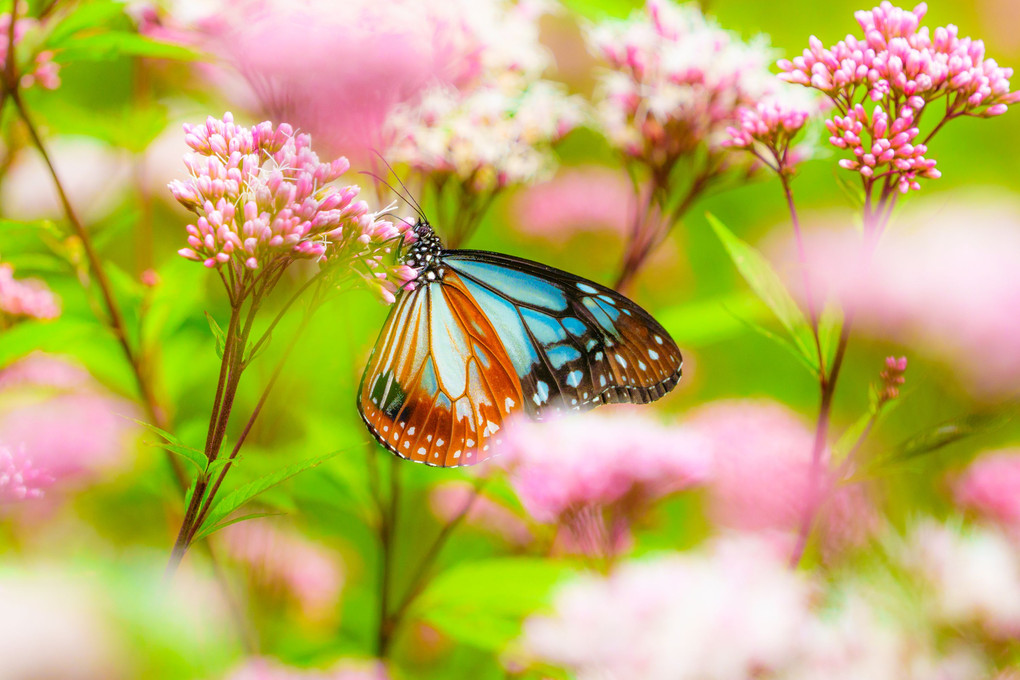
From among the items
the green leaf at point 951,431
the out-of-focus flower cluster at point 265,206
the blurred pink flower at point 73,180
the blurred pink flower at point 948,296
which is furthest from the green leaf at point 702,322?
the blurred pink flower at point 73,180

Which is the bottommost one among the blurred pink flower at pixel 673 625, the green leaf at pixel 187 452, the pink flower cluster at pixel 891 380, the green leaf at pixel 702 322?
the blurred pink flower at pixel 673 625

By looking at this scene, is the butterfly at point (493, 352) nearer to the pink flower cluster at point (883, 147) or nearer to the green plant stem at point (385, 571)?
the green plant stem at point (385, 571)

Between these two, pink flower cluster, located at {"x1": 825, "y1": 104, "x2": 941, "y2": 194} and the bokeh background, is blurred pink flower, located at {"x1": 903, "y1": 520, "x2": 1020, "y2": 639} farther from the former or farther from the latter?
pink flower cluster, located at {"x1": 825, "y1": 104, "x2": 941, "y2": 194}

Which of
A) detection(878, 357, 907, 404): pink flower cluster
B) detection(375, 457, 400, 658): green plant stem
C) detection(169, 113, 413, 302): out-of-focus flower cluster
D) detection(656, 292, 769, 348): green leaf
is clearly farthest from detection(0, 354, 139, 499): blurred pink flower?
detection(878, 357, 907, 404): pink flower cluster

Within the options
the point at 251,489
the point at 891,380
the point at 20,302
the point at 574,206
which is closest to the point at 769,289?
the point at 891,380

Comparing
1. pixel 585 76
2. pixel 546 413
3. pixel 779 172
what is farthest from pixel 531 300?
pixel 585 76

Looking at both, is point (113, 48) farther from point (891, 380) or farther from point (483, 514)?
point (483, 514)
